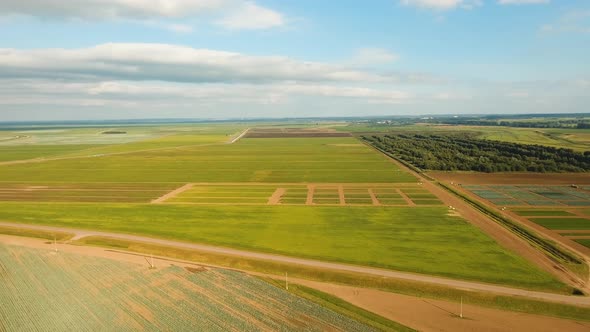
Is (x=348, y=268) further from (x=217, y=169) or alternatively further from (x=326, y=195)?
(x=217, y=169)

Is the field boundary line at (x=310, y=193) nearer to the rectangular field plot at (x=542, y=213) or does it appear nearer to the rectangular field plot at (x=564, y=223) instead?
the rectangular field plot at (x=542, y=213)

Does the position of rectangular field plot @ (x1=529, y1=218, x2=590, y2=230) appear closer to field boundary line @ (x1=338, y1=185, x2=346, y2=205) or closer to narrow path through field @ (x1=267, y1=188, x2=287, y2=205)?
field boundary line @ (x1=338, y1=185, x2=346, y2=205)

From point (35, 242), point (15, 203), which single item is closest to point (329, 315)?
point (35, 242)

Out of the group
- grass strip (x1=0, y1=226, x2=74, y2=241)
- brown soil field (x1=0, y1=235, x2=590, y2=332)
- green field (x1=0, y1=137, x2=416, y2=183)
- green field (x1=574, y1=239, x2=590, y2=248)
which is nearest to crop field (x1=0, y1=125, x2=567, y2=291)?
green field (x1=0, y1=137, x2=416, y2=183)

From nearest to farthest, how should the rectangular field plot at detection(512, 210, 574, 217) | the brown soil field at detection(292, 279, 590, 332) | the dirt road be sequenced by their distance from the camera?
the brown soil field at detection(292, 279, 590, 332) → the dirt road → the rectangular field plot at detection(512, 210, 574, 217)

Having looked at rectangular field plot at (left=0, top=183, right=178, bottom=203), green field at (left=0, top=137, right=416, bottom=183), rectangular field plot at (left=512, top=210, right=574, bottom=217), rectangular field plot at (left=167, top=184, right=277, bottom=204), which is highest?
green field at (left=0, top=137, right=416, bottom=183)

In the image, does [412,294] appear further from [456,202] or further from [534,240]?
[456,202]
